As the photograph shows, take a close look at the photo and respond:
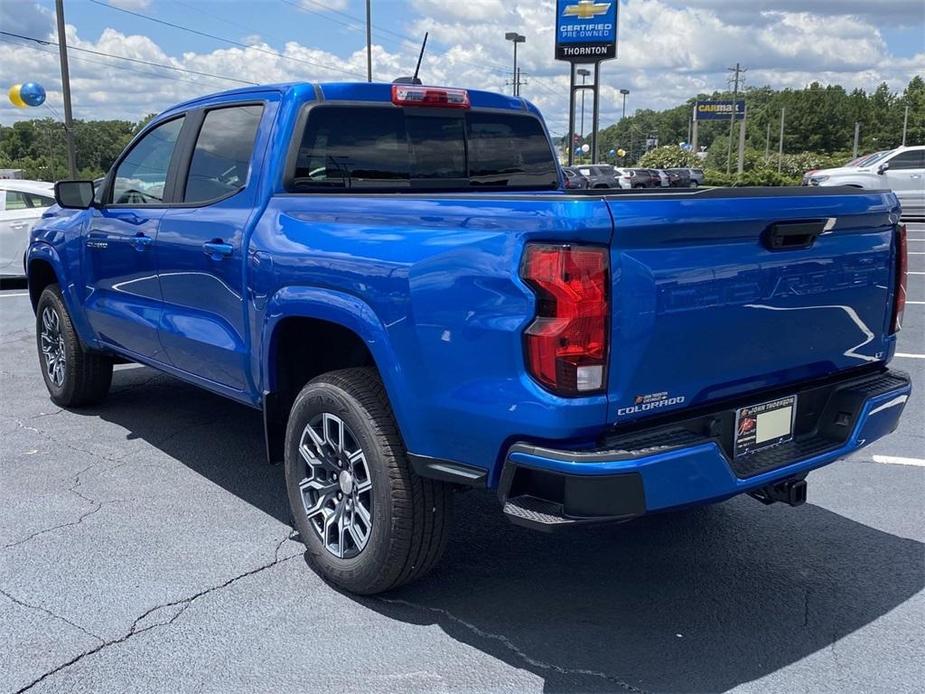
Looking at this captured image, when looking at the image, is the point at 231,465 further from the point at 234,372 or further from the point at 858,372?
the point at 858,372

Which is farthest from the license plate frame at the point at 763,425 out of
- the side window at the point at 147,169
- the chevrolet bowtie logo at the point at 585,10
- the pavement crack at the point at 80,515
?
the chevrolet bowtie logo at the point at 585,10

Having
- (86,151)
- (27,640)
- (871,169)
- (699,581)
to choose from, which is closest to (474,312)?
(699,581)

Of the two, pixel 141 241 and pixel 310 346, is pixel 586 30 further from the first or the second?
pixel 310 346

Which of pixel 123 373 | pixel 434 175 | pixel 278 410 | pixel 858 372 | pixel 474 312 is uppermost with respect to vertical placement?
pixel 434 175

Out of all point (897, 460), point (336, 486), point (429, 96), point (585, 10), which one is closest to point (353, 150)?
point (429, 96)

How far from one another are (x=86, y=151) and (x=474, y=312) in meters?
69.4

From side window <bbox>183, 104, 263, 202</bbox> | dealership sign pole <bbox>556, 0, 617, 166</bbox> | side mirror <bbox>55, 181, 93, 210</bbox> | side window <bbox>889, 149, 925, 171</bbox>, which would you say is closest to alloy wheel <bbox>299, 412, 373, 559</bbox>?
side window <bbox>183, 104, 263, 202</bbox>

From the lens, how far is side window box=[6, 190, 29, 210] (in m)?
11.8

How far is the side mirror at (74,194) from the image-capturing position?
5316 mm

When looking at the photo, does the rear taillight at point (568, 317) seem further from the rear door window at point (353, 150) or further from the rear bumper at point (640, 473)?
the rear door window at point (353, 150)

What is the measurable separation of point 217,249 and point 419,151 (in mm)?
1135

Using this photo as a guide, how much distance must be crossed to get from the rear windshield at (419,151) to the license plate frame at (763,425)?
2069 millimetres

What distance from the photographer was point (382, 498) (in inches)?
126

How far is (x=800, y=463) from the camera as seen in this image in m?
3.14
